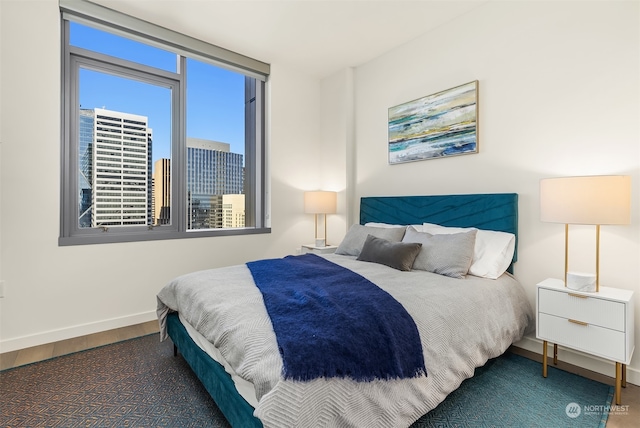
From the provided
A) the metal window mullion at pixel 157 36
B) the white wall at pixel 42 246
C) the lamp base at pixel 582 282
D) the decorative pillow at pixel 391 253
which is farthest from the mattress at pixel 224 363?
the metal window mullion at pixel 157 36

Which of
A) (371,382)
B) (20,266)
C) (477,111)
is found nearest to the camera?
(371,382)

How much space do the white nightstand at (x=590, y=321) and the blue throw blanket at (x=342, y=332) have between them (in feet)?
3.62

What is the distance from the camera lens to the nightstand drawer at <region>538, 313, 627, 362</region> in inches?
69.2

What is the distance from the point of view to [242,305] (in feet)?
5.25

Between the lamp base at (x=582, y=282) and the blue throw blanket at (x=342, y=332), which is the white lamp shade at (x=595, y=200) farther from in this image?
the blue throw blanket at (x=342, y=332)

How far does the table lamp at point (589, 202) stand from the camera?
5.82 ft

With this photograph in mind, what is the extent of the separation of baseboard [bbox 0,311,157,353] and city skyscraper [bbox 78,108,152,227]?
0.88 metres

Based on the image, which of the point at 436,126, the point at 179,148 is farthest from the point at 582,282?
the point at 179,148

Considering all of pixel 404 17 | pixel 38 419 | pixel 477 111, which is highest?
pixel 404 17

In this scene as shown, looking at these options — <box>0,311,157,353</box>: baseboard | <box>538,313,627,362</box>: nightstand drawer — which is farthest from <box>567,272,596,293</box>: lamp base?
<box>0,311,157,353</box>: baseboard

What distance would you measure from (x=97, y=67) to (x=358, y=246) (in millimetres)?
2885

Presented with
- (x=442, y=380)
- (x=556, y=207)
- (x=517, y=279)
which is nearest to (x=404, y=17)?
(x=556, y=207)

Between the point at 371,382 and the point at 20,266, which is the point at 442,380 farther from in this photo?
the point at 20,266

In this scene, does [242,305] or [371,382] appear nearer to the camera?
[371,382]
